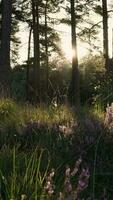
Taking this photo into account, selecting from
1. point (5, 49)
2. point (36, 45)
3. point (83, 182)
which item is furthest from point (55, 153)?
point (36, 45)

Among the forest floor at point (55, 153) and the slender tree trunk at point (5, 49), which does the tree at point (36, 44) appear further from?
the forest floor at point (55, 153)

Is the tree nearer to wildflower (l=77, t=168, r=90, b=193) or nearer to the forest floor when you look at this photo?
the forest floor

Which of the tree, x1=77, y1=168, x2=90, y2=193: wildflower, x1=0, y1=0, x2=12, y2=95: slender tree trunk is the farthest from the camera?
the tree

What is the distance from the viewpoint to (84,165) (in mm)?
6004

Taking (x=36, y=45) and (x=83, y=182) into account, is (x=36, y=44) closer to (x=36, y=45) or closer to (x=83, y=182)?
(x=36, y=45)

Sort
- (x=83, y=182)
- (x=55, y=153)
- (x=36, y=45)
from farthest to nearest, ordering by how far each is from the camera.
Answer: (x=36, y=45)
(x=55, y=153)
(x=83, y=182)

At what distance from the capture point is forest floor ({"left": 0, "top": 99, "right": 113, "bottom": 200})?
468 centimetres

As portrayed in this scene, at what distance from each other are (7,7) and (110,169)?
16908 mm

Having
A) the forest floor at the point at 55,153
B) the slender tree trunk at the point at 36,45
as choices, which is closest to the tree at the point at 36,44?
the slender tree trunk at the point at 36,45

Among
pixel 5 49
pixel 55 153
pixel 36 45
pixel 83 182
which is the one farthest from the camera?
pixel 36 45

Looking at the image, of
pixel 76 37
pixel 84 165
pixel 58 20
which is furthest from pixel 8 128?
pixel 58 20

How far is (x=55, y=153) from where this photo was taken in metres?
6.28

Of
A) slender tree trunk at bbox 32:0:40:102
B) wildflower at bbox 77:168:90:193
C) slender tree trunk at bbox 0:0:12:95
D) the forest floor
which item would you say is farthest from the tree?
wildflower at bbox 77:168:90:193

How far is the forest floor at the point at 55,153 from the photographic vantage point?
4.68m
